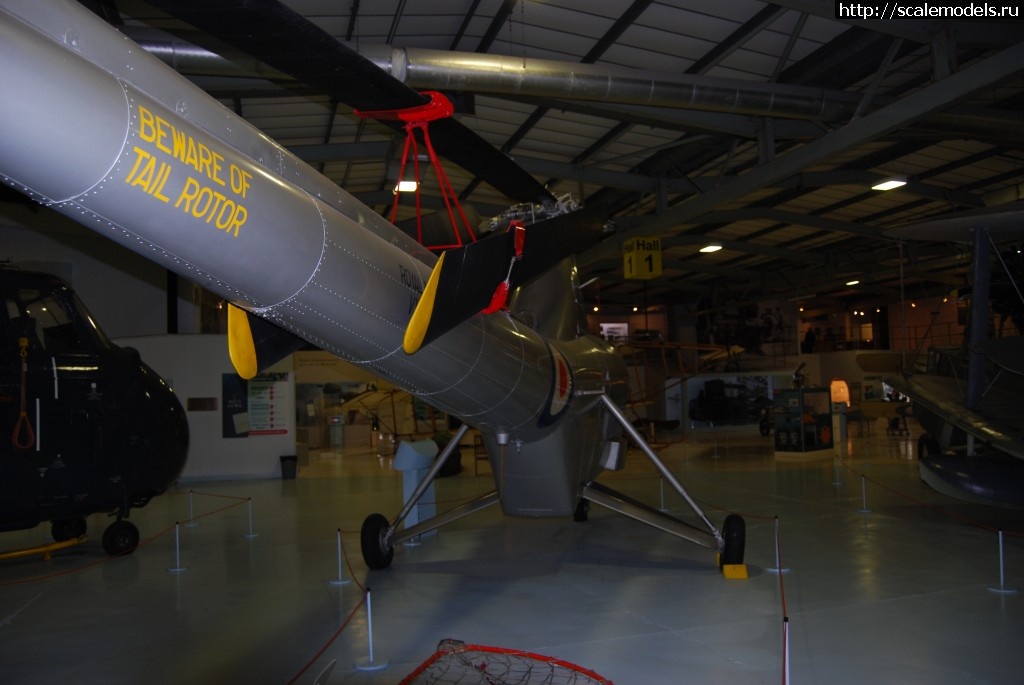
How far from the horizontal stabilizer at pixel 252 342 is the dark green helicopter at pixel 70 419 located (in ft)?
12.8

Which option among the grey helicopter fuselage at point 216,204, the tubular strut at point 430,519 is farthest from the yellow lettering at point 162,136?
the tubular strut at point 430,519

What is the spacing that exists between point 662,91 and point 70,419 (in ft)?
26.6

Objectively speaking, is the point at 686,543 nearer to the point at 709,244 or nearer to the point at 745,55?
the point at 745,55

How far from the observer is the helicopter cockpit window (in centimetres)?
723

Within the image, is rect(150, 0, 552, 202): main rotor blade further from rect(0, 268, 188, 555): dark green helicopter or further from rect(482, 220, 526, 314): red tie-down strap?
rect(0, 268, 188, 555): dark green helicopter

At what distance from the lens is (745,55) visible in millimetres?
10695

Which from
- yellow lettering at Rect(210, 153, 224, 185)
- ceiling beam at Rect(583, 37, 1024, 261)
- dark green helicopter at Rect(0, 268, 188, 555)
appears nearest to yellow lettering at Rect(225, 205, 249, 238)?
yellow lettering at Rect(210, 153, 224, 185)

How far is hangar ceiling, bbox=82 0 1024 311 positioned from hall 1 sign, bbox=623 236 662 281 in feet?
1.20

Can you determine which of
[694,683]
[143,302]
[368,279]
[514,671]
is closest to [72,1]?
[368,279]

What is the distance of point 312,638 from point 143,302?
46.4ft

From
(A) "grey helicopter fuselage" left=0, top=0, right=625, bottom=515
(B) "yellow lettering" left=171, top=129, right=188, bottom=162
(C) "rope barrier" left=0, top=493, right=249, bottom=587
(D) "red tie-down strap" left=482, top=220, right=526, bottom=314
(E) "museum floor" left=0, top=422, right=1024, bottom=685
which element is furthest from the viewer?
(C) "rope barrier" left=0, top=493, right=249, bottom=587

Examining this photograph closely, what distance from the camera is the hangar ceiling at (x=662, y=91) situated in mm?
9047

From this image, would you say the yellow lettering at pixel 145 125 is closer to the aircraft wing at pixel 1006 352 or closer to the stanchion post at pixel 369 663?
the stanchion post at pixel 369 663

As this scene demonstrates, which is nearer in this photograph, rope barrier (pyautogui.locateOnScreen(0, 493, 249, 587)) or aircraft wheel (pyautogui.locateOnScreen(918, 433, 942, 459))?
rope barrier (pyautogui.locateOnScreen(0, 493, 249, 587))
